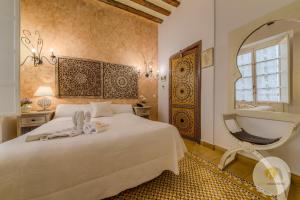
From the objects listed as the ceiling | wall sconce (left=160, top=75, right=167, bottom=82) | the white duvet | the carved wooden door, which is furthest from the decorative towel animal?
the ceiling

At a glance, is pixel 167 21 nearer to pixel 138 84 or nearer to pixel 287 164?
pixel 138 84

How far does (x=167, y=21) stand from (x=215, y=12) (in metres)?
1.87

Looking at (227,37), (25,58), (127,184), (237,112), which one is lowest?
(127,184)

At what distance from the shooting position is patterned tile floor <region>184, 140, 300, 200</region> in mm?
1430

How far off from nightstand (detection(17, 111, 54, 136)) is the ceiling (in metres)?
3.14

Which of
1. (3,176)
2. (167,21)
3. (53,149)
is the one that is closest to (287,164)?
(53,149)

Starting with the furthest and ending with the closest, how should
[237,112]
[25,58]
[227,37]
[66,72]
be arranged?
[66,72]
[25,58]
[227,37]
[237,112]

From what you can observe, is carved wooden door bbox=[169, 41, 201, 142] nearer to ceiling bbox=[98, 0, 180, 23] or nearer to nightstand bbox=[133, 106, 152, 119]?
nightstand bbox=[133, 106, 152, 119]

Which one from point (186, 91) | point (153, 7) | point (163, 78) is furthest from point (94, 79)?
point (153, 7)

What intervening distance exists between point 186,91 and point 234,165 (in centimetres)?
182

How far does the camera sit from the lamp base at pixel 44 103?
286 centimetres

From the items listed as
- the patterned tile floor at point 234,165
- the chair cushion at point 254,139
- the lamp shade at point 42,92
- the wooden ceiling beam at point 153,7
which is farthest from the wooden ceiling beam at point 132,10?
the chair cushion at point 254,139

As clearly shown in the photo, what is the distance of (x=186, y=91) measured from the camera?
10.8ft

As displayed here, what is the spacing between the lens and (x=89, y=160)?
115 centimetres
